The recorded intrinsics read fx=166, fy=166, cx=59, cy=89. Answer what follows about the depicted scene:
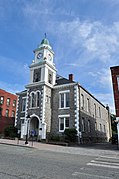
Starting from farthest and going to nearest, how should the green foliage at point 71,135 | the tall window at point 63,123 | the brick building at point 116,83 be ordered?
1. the tall window at point 63,123
2. the green foliage at point 71,135
3. the brick building at point 116,83

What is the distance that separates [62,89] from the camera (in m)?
25.2

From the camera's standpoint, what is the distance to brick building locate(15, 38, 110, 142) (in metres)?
23.1

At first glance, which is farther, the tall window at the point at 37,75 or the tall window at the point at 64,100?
the tall window at the point at 37,75

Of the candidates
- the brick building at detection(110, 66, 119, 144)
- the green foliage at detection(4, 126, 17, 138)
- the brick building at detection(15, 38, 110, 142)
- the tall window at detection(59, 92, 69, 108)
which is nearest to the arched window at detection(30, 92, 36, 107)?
the brick building at detection(15, 38, 110, 142)

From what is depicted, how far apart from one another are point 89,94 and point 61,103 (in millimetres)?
6291

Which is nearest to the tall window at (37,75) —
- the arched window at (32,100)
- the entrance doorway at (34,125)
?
the arched window at (32,100)

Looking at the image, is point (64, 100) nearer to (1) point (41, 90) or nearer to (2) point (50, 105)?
(2) point (50, 105)

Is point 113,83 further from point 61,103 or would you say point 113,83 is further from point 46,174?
point 46,174

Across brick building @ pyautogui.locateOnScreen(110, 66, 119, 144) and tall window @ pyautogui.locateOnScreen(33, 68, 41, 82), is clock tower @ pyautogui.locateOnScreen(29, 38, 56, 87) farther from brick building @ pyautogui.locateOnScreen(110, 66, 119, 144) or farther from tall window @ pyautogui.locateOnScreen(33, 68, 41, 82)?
brick building @ pyautogui.locateOnScreen(110, 66, 119, 144)

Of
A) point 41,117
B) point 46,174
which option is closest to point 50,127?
point 41,117

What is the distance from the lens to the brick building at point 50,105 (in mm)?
23125

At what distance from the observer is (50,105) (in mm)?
25250

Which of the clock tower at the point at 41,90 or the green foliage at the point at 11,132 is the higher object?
the clock tower at the point at 41,90

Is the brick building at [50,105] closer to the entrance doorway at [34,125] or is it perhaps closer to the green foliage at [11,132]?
the entrance doorway at [34,125]
